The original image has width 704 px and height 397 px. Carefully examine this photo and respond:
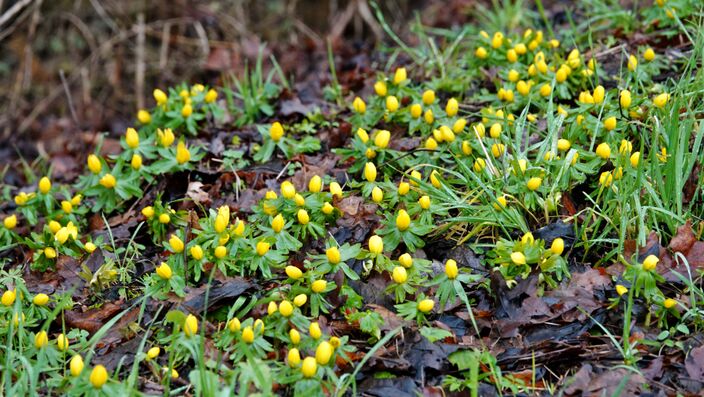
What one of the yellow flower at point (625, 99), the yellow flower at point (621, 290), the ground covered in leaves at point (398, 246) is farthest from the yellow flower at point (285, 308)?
the yellow flower at point (625, 99)

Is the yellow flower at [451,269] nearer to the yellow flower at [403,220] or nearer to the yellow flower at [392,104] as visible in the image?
the yellow flower at [403,220]

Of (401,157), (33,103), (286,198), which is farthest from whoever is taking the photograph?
(33,103)

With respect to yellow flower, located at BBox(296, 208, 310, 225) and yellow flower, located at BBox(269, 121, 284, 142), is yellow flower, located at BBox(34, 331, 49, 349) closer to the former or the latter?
yellow flower, located at BBox(296, 208, 310, 225)

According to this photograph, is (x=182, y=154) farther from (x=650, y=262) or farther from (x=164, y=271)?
(x=650, y=262)

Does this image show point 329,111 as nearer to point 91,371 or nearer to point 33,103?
point 91,371

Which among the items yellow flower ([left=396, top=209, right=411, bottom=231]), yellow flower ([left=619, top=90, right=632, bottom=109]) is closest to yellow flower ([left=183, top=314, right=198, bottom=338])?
yellow flower ([left=396, top=209, right=411, bottom=231])

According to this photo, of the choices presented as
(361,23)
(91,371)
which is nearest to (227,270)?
(91,371)

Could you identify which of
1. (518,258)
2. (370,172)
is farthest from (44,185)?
(518,258)
